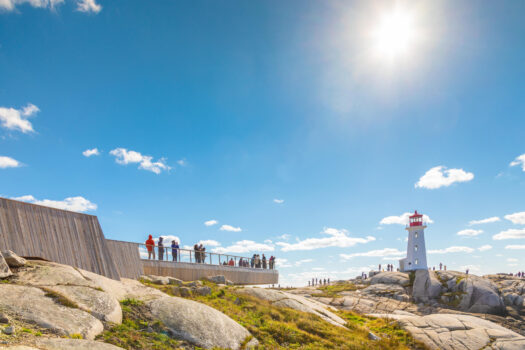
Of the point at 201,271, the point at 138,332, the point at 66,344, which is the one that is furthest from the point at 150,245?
the point at 66,344

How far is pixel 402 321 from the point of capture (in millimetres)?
21547

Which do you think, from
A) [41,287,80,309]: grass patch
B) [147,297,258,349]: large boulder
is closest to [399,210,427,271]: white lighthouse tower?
[147,297,258,349]: large boulder

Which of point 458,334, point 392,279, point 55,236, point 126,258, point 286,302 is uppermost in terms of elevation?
point 55,236

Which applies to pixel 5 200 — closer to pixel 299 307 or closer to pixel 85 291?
pixel 85 291

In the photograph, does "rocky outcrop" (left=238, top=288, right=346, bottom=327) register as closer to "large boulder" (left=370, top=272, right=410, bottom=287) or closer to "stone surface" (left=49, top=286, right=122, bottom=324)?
"stone surface" (left=49, top=286, right=122, bottom=324)

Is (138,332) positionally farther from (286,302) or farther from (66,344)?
(286,302)

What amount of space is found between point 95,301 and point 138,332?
5.54 feet

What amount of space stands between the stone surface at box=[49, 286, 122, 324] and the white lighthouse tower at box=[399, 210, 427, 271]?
172 ft

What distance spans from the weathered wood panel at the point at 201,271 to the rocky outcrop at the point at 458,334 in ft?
48.6

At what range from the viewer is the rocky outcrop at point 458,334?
19172mm

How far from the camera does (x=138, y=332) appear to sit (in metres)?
11.2

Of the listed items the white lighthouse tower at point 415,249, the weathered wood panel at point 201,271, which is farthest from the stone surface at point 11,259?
the white lighthouse tower at point 415,249

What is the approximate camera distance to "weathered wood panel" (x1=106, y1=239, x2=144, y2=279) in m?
19.8

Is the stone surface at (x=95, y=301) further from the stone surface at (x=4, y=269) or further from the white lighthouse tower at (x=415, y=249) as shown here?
the white lighthouse tower at (x=415, y=249)
